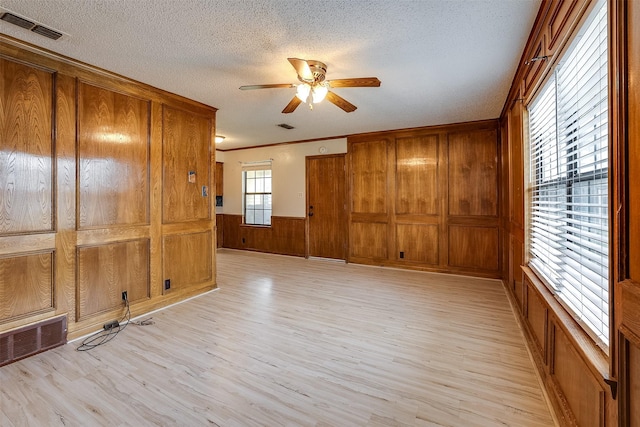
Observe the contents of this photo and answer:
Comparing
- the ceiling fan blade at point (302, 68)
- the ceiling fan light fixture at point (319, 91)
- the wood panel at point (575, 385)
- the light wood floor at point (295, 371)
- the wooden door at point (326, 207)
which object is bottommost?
the light wood floor at point (295, 371)

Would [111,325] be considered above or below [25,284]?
below

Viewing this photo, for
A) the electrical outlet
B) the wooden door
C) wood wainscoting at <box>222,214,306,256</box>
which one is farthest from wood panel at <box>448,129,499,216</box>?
the electrical outlet

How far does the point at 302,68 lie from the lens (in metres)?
2.43

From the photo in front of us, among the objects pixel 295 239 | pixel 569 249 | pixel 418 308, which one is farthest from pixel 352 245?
pixel 569 249

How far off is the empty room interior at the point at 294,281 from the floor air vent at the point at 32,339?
0.02 metres

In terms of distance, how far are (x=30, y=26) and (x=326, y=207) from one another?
15.7ft

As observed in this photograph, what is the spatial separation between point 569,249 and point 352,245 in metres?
4.29

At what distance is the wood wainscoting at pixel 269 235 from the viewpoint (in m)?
6.50

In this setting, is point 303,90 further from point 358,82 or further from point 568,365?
point 568,365

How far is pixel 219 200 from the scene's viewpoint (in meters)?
7.53

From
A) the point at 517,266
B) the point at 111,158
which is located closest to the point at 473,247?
the point at 517,266

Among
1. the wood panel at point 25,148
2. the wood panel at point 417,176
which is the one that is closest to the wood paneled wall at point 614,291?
the wood panel at point 417,176

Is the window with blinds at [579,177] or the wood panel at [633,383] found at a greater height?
the window with blinds at [579,177]

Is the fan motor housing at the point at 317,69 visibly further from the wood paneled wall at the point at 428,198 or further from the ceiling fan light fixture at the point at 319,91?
the wood paneled wall at the point at 428,198
